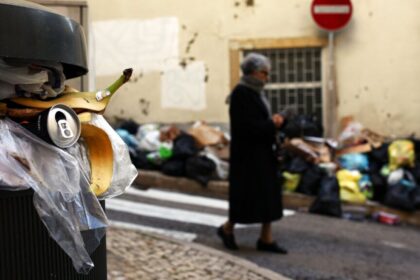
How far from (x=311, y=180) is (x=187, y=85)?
3.23 m

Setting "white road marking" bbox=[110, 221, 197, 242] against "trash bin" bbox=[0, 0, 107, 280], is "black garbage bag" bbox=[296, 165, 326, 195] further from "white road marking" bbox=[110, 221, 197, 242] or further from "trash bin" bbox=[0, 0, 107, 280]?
"trash bin" bbox=[0, 0, 107, 280]

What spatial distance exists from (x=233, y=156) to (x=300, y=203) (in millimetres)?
2827

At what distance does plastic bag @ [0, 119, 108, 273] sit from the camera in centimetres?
190

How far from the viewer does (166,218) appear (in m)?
6.84

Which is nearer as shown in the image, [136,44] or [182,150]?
[182,150]

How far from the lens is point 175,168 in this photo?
8.54 m

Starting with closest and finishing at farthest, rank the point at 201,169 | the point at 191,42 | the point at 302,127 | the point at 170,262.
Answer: the point at 170,262 → the point at 201,169 → the point at 302,127 → the point at 191,42

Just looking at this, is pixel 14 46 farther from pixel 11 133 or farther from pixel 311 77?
pixel 311 77

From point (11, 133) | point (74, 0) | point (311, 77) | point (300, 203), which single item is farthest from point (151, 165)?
point (11, 133)

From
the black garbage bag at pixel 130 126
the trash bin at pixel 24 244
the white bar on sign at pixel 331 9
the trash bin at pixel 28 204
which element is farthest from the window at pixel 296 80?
the trash bin at pixel 24 244

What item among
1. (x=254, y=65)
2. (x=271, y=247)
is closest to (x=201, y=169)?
(x=271, y=247)

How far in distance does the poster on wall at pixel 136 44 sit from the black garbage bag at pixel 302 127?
8.22ft

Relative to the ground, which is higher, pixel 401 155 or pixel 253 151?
pixel 253 151

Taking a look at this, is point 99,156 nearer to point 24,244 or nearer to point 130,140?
point 24,244
